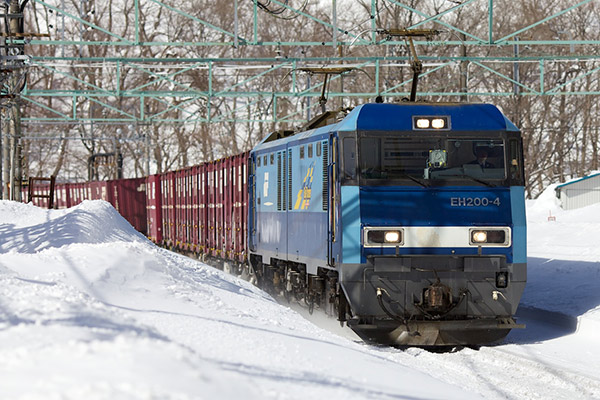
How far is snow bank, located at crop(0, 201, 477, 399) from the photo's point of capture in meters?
5.71

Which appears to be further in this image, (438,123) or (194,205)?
(194,205)

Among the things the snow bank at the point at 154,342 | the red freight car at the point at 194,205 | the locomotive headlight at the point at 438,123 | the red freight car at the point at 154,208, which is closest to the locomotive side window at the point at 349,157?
the locomotive headlight at the point at 438,123

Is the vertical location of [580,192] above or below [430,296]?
above

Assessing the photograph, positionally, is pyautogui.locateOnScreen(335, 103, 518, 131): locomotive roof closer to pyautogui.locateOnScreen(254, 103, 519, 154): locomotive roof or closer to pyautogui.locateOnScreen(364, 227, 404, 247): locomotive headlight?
pyautogui.locateOnScreen(254, 103, 519, 154): locomotive roof

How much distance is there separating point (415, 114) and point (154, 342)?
722cm

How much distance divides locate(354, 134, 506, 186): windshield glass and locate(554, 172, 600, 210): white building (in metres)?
38.1

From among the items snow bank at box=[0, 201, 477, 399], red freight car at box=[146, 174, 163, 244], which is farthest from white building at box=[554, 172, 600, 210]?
snow bank at box=[0, 201, 477, 399]

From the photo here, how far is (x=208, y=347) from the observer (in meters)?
8.21

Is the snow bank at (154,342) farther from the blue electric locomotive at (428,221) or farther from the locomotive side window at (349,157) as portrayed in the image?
the locomotive side window at (349,157)

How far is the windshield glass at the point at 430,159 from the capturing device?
13039 millimetres

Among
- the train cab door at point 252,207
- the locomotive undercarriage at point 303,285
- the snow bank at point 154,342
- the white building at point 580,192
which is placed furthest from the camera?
the white building at point 580,192

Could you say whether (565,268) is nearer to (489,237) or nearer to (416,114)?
(489,237)

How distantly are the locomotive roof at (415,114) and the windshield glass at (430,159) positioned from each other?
0.17 meters

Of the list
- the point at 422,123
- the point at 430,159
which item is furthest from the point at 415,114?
the point at 430,159
